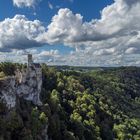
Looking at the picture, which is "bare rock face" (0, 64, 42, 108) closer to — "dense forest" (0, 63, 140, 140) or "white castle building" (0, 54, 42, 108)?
"white castle building" (0, 54, 42, 108)

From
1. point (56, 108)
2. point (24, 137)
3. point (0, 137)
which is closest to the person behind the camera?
point (0, 137)

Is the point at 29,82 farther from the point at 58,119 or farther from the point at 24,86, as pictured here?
the point at 58,119

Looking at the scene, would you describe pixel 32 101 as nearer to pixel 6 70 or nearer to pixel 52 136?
pixel 52 136

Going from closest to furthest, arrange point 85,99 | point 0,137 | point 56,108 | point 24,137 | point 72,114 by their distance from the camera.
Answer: point 0,137 < point 24,137 < point 56,108 < point 72,114 < point 85,99

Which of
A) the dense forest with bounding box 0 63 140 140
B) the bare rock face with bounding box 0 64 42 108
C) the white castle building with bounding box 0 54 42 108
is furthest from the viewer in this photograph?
the white castle building with bounding box 0 54 42 108

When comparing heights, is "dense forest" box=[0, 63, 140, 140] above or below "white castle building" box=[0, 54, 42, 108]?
below

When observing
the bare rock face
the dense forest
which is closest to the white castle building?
the bare rock face

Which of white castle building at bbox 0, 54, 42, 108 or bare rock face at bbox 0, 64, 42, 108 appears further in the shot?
white castle building at bbox 0, 54, 42, 108

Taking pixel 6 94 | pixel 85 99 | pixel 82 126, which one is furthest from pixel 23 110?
pixel 85 99

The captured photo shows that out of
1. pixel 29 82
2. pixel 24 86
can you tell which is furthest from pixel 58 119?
pixel 24 86
